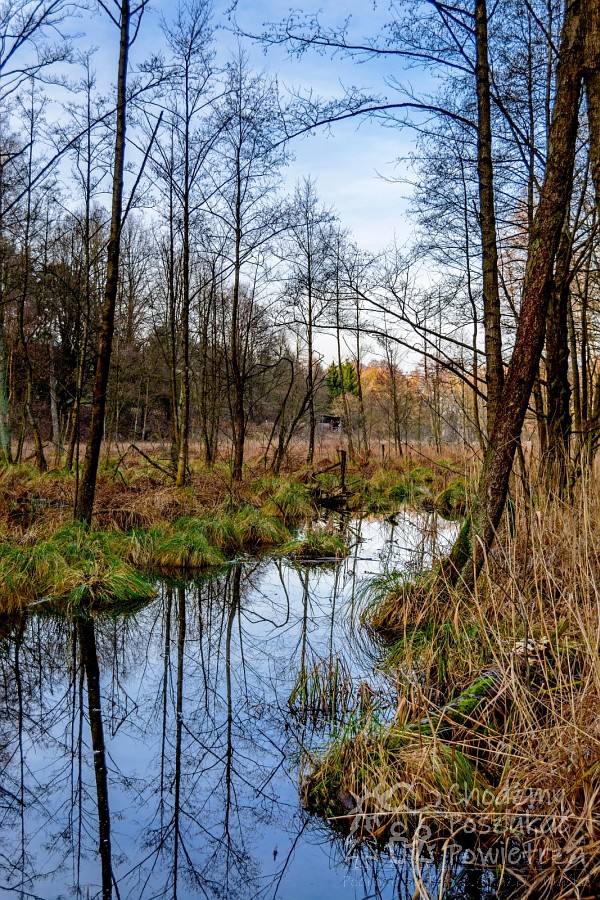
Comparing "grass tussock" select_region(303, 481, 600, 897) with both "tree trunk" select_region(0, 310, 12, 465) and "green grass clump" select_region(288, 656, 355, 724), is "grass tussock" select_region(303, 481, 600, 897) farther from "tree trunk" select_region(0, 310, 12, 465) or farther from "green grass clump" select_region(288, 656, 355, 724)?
"tree trunk" select_region(0, 310, 12, 465)

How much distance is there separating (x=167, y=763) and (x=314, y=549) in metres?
6.14

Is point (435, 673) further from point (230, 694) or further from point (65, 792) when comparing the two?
point (65, 792)

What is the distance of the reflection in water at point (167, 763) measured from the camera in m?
2.93

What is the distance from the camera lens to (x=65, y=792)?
3.61 m

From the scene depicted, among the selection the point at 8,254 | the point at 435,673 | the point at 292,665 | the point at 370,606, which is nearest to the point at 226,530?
the point at 370,606

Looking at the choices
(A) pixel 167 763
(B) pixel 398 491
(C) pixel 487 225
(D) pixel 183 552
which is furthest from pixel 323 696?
(B) pixel 398 491

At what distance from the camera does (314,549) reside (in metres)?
9.96

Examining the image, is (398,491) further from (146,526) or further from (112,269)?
(112,269)

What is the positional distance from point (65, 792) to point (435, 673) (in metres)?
2.59

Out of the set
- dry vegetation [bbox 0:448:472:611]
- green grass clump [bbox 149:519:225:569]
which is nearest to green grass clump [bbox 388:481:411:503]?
dry vegetation [bbox 0:448:472:611]

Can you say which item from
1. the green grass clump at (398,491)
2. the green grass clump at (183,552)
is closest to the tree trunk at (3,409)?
the green grass clump at (183,552)

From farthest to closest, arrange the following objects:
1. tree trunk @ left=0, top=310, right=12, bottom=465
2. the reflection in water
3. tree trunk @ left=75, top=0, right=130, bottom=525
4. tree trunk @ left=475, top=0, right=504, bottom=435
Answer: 1. tree trunk @ left=0, top=310, right=12, bottom=465
2. tree trunk @ left=75, top=0, right=130, bottom=525
3. tree trunk @ left=475, top=0, right=504, bottom=435
4. the reflection in water

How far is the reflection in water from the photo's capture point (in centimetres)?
293

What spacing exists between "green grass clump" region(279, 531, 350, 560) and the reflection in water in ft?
9.34
